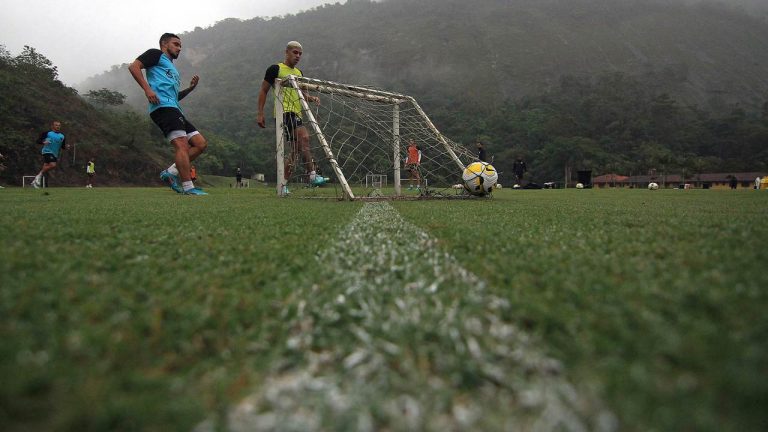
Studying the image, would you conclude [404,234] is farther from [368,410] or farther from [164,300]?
[368,410]

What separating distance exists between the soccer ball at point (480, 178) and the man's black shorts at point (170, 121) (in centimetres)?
428

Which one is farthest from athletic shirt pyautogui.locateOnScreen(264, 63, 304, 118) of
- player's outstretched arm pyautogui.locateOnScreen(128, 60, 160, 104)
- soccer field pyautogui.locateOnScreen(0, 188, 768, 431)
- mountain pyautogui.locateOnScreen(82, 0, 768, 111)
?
mountain pyautogui.locateOnScreen(82, 0, 768, 111)

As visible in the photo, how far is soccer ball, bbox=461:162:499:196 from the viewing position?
22.4 feet

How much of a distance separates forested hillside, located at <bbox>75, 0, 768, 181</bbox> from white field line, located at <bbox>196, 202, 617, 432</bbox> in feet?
209

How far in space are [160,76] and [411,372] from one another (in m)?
6.46

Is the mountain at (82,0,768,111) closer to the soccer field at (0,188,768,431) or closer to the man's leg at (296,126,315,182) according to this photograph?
the man's leg at (296,126,315,182)

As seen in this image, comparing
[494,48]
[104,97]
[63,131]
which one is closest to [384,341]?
[63,131]

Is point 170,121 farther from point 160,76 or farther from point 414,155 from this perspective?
point 414,155

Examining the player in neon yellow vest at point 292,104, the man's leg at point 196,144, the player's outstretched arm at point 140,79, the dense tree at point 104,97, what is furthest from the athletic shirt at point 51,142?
the dense tree at point 104,97

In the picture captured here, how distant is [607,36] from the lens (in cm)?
14338

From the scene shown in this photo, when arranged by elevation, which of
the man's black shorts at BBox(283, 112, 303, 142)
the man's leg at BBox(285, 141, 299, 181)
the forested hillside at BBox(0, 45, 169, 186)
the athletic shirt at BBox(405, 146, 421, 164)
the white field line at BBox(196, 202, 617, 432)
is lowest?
the white field line at BBox(196, 202, 617, 432)

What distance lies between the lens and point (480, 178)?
22.4 feet

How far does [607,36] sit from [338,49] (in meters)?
87.5

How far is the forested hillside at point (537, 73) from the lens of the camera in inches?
2736
